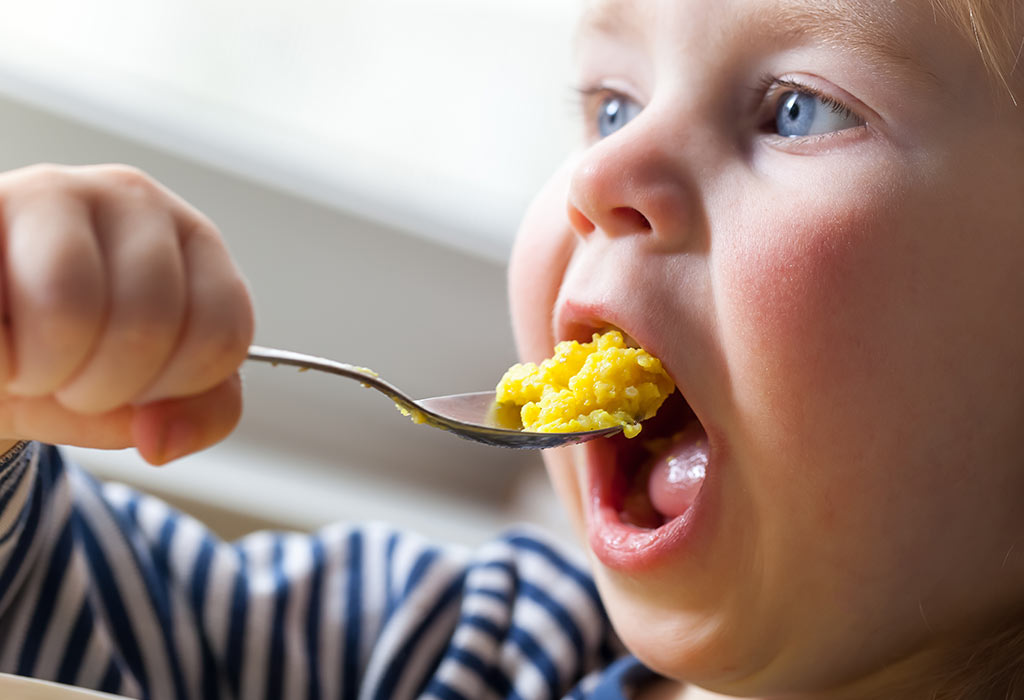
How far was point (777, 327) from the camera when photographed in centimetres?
56

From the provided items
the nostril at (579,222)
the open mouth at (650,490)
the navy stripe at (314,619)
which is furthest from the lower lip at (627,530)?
the navy stripe at (314,619)

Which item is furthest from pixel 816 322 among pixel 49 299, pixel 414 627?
pixel 414 627

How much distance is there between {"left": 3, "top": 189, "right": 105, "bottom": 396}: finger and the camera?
17.1 inches

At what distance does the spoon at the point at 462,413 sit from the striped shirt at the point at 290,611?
0.28 meters

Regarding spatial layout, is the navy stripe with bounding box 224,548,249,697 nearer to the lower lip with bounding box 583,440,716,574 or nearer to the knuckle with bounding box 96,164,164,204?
the lower lip with bounding box 583,440,716,574

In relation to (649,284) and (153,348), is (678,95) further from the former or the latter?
(153,348)

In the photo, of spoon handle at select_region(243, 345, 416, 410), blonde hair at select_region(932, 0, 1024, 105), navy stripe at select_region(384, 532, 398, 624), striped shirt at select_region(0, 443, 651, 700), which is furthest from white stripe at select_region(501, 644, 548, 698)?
blonde hair at select_region(932, 0, 1024, 105)

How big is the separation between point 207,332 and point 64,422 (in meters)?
0.10

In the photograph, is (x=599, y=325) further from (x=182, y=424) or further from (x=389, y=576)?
(x=389, y=576)

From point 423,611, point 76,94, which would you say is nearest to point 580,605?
point 423,611

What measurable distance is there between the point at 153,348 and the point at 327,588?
533 millimetres

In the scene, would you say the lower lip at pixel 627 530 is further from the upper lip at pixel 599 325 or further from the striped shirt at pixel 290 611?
the striped shirt at pixel 290 611

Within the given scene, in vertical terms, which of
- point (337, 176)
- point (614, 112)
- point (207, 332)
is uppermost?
point (337, 176)

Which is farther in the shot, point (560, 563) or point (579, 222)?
point (560, 563)
